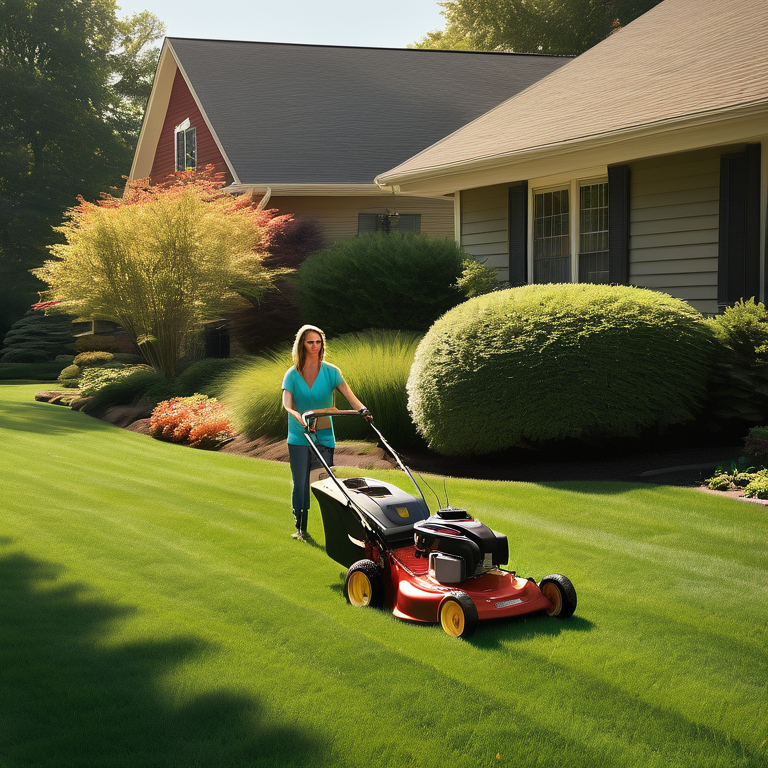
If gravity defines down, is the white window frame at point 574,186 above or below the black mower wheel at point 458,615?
above

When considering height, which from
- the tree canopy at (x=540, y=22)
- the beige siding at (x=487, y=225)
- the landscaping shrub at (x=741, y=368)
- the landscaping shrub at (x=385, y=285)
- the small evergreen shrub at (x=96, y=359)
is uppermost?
the tree canopy at (x=540, y=22)

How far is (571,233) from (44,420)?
8999 millimetres

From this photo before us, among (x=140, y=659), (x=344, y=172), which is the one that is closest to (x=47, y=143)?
(x=344, y=172)

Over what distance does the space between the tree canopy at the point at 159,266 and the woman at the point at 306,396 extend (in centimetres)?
1047

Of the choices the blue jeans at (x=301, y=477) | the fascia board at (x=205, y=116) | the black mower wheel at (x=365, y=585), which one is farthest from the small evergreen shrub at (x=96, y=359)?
the black mower wheel at (x=365, y=585)

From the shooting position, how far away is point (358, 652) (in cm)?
436

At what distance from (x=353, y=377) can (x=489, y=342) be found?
7.78 ft

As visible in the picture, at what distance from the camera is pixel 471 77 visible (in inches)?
1027

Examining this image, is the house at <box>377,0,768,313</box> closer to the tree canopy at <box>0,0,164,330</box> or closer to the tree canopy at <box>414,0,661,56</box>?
the tree canopy at <box>414,0,661,56</box>

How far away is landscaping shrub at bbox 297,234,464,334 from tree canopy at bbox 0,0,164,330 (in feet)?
84.1

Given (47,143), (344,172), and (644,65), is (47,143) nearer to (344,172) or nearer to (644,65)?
(344,172)

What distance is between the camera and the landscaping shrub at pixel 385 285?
48.2 feet

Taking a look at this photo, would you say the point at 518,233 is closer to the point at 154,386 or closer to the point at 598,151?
the point at 598,151

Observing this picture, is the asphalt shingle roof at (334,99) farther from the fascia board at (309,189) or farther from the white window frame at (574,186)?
the white window frame at (574,186)
